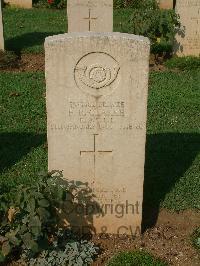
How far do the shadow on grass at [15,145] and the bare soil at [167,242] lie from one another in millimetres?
1982

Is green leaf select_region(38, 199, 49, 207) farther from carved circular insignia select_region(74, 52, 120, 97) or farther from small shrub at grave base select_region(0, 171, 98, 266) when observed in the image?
carved circular insignia select_region(74, 52, 120, 97)

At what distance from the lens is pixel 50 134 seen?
473 centimetres

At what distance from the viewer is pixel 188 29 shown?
431 inches

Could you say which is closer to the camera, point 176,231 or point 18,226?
point 18,226

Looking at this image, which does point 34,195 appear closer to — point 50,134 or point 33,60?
point 50,134

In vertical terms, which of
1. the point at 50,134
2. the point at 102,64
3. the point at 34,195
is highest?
the point at 102,64

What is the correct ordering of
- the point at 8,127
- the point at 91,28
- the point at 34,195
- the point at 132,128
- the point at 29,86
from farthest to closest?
the point at 91,28
the point at 29,86
the point at 8,127
the point at 132,128
the point at 34,195

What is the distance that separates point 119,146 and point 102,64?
0.83 meters

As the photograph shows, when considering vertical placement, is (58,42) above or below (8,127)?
above

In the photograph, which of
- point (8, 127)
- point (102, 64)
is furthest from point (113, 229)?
point (8, 127)

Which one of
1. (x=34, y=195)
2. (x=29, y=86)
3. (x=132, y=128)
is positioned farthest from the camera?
(x=29, y=86)

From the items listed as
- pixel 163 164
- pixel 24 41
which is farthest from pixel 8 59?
pixel 163 164

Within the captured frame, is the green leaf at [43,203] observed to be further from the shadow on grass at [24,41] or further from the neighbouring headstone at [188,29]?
the shadow on grass at [24,41]

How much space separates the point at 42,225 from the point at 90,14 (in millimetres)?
6957
